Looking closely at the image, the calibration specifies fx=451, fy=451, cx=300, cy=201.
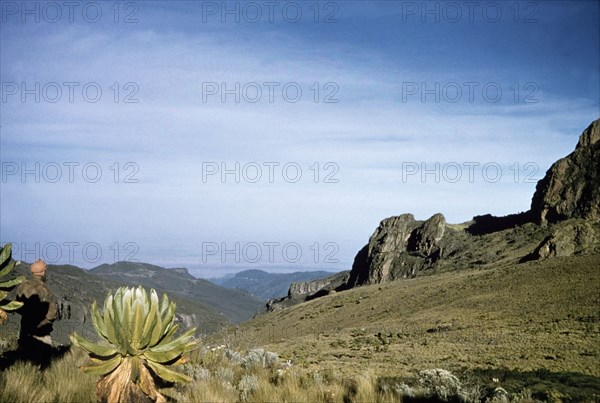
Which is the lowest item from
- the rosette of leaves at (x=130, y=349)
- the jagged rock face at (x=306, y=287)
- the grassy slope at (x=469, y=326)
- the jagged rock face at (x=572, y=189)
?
the jagged rock face at (x=306, y=287)

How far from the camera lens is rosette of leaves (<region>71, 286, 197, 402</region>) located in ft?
14.6

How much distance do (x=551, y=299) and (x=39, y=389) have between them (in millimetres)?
33125

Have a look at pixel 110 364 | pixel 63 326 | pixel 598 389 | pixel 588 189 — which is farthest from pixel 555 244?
pixel 63 326

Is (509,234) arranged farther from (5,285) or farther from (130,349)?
(130,349)

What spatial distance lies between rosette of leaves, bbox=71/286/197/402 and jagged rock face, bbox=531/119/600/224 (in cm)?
6485

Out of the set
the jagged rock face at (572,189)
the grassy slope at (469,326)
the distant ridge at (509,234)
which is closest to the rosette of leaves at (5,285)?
the grassy slope at (469,326)

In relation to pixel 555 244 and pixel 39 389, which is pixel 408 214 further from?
pixel 39 389

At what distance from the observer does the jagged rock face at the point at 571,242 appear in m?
43.8

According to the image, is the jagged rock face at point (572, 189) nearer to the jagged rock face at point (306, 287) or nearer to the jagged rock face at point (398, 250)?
the jagged rock face at point (398, 250)

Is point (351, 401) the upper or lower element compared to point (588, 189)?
lower

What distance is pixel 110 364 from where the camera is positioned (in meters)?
4.48

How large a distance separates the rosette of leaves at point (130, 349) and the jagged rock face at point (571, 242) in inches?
1863

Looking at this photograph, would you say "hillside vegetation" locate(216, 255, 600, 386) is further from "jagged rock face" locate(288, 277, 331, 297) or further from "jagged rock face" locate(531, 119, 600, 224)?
"jagged rock face" locate(288, 277, 331, 297)

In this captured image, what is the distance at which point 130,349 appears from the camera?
14.8ft
